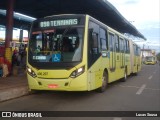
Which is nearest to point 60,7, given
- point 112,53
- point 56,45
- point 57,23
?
point 112,53

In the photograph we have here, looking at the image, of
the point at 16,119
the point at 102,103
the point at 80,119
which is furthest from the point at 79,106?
the point at 16,119

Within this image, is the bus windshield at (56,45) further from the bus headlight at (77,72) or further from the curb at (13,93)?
the curb at (13,93)

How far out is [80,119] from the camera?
737 centimetres

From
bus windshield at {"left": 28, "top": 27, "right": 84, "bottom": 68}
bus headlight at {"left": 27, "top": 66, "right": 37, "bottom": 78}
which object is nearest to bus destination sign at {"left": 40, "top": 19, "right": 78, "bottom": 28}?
bus windshield at {"left": 28, "top": 27, "right": 84, "bottom": 68}

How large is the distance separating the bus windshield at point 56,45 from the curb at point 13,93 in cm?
145

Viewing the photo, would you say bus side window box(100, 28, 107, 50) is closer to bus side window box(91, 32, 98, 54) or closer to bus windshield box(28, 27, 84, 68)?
bus side window box(91, 32, 98, 54)

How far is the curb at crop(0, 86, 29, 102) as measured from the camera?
10211 mm

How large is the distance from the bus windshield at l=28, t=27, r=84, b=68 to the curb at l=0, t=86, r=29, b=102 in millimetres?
1447

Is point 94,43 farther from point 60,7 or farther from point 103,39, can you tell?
point 60,7

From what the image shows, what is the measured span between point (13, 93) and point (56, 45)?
8.24ft

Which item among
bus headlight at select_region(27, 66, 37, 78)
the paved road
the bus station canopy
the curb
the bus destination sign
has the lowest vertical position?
the paved road

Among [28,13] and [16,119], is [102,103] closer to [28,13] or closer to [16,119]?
[16,119]

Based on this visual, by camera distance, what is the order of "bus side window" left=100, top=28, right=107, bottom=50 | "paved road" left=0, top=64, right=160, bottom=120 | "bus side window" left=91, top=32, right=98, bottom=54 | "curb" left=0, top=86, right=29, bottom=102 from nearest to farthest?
"paved road" left=0, top=64, right=160, bottom=120 → "curb" left=0, top=86, right=29, bottom=102 → "bus side window" left=91, top=32, right=98, bottom=54 → "bus side window" left=100, top=28, right=107, bottom=50

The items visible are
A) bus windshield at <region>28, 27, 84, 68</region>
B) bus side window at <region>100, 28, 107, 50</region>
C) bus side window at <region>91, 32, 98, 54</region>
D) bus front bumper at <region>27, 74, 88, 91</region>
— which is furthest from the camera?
bus side window at <region>100, 28, 107, 50</region>
